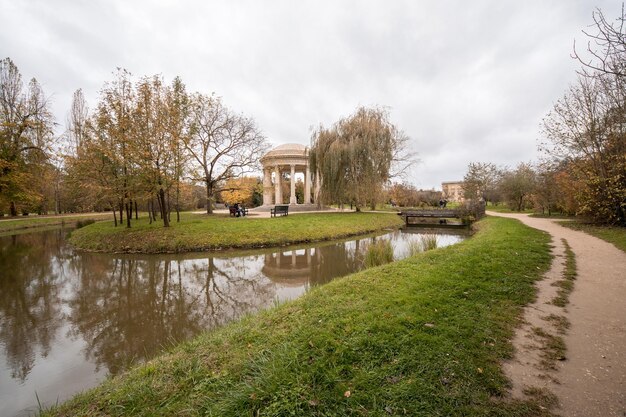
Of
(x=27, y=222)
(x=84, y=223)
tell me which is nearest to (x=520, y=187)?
(x=84, y=223)

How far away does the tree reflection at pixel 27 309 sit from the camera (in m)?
4.16

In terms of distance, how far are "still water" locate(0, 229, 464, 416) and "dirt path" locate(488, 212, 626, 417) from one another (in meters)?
4.55

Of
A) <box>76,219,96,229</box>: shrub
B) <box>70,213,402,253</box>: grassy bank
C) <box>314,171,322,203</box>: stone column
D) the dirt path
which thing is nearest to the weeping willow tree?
<box>314,171,322,203</box>: stone column

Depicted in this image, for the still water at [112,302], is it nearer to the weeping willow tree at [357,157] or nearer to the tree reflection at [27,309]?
the tree reflection at [27,309]

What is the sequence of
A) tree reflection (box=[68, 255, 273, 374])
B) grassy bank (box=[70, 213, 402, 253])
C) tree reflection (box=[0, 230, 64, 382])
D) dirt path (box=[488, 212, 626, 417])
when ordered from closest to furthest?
dirt path (box=[488, 212, 626, 417]) < tree reflection (box=[0, 230, 64, 382]) < tree reflection (box=[68, 255, 273, 374]) < grassy bank (box=[70, 213, 402, 253])

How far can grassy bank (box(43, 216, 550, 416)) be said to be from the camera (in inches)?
87.4

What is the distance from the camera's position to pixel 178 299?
21.4 feet

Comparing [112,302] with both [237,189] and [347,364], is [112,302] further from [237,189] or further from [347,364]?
[237,189]

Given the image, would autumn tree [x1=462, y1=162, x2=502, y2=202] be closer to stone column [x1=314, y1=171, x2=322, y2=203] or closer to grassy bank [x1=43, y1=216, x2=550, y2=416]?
stone column [x1=314, y1=171, x2=322, y2=203]

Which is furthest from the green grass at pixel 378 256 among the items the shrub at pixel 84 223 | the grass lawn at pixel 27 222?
the grass lawn at pixel 27 222

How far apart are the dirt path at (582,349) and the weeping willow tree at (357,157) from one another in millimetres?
15434

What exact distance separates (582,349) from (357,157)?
18.2 metres

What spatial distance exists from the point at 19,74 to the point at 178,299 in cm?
2171

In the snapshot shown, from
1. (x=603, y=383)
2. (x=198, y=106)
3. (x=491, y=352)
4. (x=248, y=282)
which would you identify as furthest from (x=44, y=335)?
(x=198, y=106)
